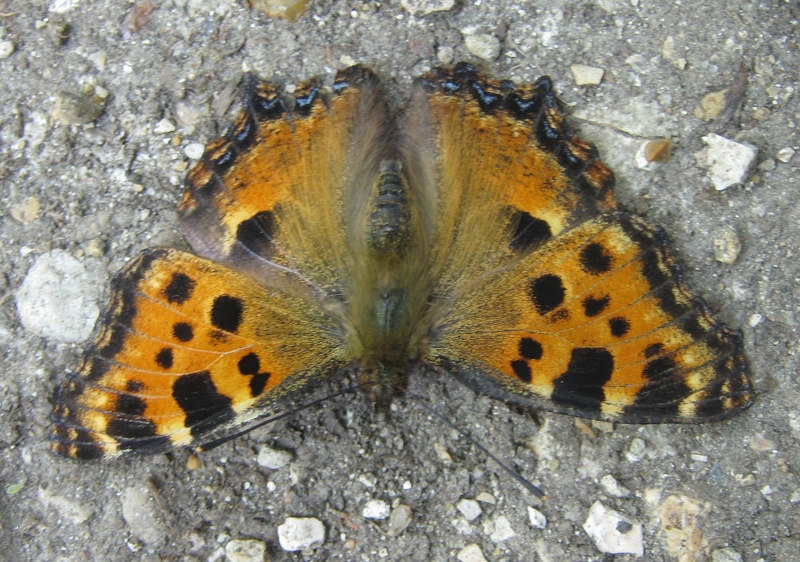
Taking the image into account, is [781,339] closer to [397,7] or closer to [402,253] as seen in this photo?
[402,253]

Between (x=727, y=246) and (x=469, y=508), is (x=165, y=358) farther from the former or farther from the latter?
(x=727, y=246)

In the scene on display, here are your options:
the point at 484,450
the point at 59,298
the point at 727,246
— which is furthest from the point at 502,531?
the point at 59,298

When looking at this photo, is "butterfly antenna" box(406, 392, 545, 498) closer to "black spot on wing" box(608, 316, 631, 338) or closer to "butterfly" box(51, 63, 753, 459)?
"butterfly" box(51, 63, 753, 459)

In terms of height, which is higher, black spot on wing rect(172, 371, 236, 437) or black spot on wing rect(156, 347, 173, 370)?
black spot on wing rect(156, 347, 173, 370)

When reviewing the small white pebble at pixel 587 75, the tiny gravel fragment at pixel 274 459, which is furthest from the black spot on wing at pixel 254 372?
the small white pebble at pixel 587 75

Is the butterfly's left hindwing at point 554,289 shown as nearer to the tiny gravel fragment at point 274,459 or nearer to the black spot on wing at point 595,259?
the black spot on wing at point 595,259

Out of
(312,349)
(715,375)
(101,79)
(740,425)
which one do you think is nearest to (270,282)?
(312,349)

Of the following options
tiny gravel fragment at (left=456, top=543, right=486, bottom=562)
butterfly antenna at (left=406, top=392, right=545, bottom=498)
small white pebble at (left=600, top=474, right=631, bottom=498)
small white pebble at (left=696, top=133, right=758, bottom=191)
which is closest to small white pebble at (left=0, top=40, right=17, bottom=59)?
butterfly antenna at (left=406, top=392, right=545, bottom=498)
